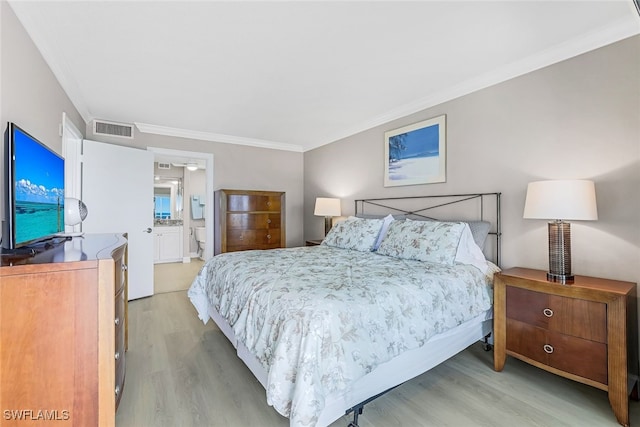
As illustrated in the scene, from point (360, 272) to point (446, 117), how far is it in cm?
197

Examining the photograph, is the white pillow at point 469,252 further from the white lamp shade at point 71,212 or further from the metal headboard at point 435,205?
the white lamp shade at point 71,212

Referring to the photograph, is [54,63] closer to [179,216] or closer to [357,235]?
[357,235]

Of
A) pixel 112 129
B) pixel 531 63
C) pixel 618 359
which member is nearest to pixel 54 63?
pixel 112 129

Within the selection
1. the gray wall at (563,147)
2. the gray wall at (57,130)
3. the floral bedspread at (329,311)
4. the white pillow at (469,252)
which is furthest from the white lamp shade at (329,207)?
the white pillow at (469,252)

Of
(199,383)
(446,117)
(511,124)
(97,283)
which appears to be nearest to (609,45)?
(511,124)

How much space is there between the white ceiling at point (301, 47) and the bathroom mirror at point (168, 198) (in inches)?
150

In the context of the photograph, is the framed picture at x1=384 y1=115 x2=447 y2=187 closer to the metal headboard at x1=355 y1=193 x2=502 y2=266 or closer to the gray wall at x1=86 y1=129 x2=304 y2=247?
the metal headboard at x1=355 y1=193 x2=502 y2=266

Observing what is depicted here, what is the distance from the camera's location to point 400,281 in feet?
6.07

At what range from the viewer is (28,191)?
4.85ft

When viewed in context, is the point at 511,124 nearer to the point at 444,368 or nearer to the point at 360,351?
the point at 444,368

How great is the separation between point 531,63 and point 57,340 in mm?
3459

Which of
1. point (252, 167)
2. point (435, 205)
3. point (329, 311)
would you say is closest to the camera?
point (329, 311)

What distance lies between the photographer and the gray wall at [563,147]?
1.95 metres

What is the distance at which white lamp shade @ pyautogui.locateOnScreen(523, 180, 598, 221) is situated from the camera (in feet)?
6.07
